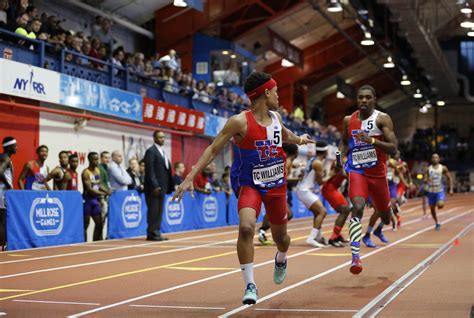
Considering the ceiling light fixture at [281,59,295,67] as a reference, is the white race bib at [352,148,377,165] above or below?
below

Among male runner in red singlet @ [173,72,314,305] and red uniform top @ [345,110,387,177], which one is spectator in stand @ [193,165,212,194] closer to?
red uniform top @ [345,110,387,177]

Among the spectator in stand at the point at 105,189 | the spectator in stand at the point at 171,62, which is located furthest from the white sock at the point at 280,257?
the spectator in stand at the point at 171,62

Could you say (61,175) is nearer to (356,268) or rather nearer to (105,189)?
(105,189)

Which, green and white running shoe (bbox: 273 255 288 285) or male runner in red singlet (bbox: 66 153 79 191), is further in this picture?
male runner in red singlet (bbox: 66 153 79 191)

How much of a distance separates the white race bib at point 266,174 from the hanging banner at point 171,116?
1709 cm

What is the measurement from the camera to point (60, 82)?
20172 millimetres

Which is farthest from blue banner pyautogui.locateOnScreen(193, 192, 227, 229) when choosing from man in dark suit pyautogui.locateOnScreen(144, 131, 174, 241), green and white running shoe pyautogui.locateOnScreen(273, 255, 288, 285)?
green and white running shoe pyautogui.locateOnScreen(273, 255, 288, 285)

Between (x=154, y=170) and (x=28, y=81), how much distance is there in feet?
11.4

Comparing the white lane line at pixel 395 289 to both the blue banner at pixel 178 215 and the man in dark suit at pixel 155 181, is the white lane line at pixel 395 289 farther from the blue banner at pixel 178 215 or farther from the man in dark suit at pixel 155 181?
the blue banner at pixel 178 215

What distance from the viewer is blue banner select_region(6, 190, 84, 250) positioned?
15.7 metres

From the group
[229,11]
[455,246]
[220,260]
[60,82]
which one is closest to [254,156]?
[220,260]

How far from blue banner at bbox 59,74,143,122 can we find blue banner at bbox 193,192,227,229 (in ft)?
9.87

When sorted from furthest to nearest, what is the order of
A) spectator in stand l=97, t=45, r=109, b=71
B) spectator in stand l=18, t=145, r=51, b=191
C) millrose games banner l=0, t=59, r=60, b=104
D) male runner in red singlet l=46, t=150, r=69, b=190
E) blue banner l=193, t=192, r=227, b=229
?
blue banner l=193, t=192, r=227, b=229 → spectator in stand l=97, t=45, r=109, b=71 → millrose games banner l=0, t=59, r=60, b=104 → male runner in red singlet l=46, t=150, r=69, b=190 → spectator in stand l=18, t=145, r=51, b=191

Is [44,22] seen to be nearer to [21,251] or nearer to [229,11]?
[21,251]
